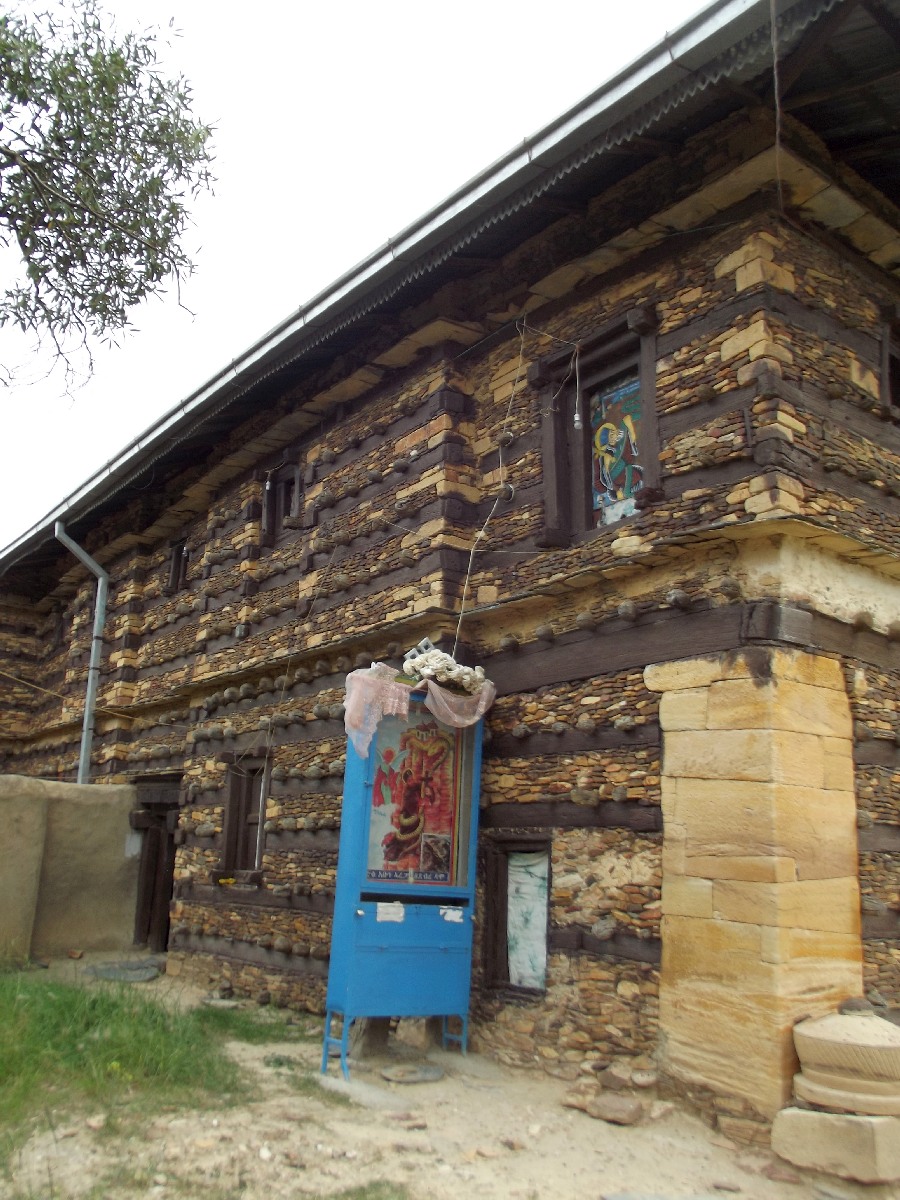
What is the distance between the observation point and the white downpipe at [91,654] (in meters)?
13.4

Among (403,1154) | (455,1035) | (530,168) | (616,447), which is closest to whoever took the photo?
(403,1154)

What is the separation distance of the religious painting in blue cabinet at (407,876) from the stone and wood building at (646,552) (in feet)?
0.83

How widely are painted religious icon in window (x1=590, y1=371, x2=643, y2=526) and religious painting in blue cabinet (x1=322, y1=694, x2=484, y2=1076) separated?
1852 mm

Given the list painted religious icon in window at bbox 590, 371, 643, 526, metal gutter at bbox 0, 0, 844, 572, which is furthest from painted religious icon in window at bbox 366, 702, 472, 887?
metal gutter at bbox 0, 0, 844, 572

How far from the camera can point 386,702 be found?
6.75m

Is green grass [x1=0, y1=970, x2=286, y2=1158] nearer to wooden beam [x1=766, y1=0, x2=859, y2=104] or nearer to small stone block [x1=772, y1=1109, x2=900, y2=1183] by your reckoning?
small stone block [x1=772, y1=1109, x2=900, y2=1183]

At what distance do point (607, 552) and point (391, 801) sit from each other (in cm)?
225

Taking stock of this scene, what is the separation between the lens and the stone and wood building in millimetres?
5602

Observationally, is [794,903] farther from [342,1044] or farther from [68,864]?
[68,864]

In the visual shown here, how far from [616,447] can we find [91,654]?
30.7 ft

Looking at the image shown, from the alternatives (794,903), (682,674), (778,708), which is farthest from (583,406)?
(794,903)

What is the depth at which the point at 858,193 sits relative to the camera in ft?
22.9

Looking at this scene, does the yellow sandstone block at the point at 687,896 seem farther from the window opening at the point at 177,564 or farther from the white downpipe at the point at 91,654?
the white downpipe at the point at 91,654

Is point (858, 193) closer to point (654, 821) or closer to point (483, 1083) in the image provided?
point (654, 821)
